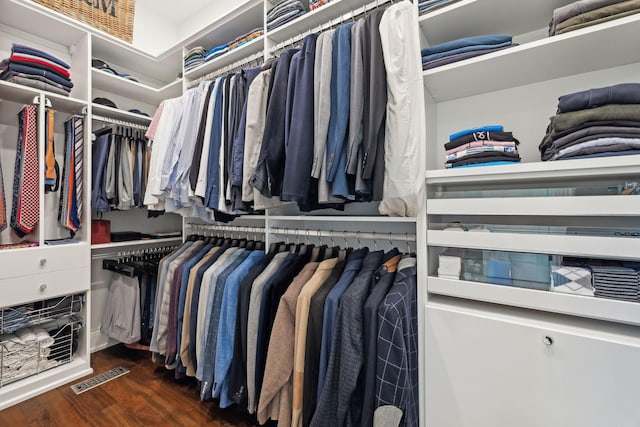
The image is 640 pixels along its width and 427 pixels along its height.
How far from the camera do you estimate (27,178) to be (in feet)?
5.52

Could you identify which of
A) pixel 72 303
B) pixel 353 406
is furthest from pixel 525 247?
pixel 72 303

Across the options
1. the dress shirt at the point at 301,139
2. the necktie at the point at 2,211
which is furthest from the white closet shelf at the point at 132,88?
the dress shirt at the point at 301,139

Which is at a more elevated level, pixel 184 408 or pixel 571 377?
pixel 571 377

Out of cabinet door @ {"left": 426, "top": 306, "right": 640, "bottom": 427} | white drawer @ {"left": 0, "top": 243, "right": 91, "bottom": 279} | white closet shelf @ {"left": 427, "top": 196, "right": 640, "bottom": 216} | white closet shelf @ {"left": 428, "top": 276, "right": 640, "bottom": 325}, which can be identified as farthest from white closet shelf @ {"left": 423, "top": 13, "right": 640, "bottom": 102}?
white drawer @ {"left": 0, "top": 243, "right": 91, "bottom": 279}

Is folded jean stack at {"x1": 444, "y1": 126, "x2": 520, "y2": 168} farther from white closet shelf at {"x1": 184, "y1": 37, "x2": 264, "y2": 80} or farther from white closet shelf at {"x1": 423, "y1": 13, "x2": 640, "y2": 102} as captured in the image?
white closet shelf at {"x1": 184, "y1": 37, "x2": 264, "y2": 80}

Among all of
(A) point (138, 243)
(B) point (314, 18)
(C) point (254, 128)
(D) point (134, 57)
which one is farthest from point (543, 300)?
(D) point (134, 57)

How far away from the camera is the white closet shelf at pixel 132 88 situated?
2150 mm

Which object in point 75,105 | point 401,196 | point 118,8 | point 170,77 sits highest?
point 118,8

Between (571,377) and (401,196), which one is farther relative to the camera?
(401,196)

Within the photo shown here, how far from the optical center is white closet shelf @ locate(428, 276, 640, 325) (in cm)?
80

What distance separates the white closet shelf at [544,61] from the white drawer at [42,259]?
2364 mm

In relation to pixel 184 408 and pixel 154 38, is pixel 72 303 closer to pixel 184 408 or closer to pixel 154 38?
pixel 184 408

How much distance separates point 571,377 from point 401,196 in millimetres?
744

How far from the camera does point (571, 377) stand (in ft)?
2.73
